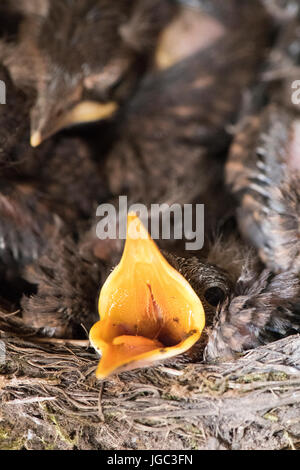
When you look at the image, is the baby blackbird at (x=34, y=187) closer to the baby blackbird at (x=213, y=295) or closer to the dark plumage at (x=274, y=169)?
the baby blackbird at (x=213, y=295)

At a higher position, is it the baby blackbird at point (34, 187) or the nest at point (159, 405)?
the baby blackbird at point (34, 187)

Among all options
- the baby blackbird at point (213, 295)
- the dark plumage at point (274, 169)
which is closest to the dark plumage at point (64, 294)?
the baby blackbird at point (213, 295)

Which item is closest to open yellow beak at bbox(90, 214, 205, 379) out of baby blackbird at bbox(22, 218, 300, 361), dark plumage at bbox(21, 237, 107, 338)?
baby blackbird at bbox(22, 218, 300, 361)

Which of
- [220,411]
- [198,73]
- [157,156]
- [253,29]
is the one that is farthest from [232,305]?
[253,29]

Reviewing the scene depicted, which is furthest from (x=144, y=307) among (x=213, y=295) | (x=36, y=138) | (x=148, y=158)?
(x=148, y=158)

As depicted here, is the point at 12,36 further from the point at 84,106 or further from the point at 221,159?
Answer: the point at 221,159

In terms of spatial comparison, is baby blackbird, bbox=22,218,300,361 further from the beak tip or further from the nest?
the beak tip

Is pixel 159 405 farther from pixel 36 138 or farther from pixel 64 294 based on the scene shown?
pixel 36 138
